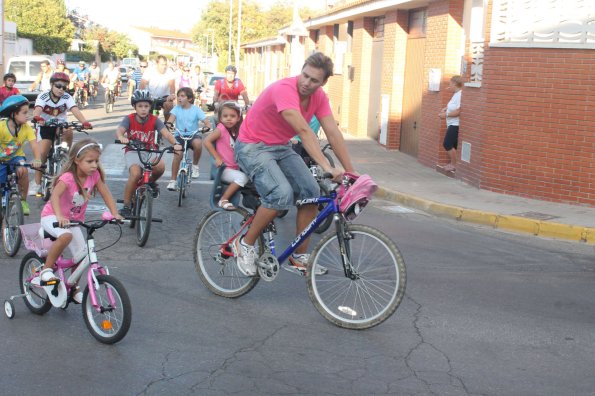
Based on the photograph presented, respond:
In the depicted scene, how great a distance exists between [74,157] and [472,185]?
8.96 meters

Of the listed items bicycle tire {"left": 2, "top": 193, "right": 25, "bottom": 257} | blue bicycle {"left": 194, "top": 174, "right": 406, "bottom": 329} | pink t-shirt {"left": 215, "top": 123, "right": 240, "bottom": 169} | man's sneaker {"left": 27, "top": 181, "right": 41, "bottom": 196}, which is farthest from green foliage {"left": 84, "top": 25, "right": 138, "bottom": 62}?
blue bicycle {"left": 194, "top": 174, "right": 406, "bottom": 329}

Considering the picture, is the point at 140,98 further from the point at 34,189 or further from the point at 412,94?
the point at 412,94

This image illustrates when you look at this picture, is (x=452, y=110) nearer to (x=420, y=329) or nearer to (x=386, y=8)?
(x=386, y=8)

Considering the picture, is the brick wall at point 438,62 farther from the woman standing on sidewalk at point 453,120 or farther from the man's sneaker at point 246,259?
the man's sneaker at point 246,259

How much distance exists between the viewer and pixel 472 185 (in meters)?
13.8

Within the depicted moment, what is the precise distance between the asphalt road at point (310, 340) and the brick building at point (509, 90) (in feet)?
12.9

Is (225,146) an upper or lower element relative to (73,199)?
upper

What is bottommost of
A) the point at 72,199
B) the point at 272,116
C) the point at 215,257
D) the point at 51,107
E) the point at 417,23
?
the point at 215,257

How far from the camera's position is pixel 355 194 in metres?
5.89

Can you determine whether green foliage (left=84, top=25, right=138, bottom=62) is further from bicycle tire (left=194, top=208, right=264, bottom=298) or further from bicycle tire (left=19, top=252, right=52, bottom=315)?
bicycle tire (left=19, top=252, right=52, bottom=315)

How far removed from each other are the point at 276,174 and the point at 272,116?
0.45 metres

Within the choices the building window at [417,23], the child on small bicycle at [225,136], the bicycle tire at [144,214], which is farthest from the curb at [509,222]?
the building window at [417,23]

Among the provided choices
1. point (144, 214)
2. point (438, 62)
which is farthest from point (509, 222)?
point (438, 62)

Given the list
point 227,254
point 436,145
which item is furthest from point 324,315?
point 436,145
